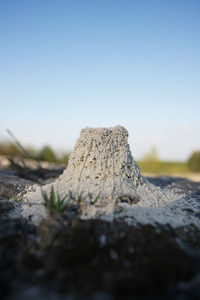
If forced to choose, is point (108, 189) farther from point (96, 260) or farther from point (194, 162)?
point (194, 162)

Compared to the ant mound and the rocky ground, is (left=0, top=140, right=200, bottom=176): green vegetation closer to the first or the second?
the ant mound

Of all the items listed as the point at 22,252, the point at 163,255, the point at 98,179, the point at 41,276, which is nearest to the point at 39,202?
the point at 98,179

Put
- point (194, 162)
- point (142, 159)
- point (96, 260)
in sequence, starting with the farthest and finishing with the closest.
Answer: point (194, 162), point (142, 159), point (96, 260)

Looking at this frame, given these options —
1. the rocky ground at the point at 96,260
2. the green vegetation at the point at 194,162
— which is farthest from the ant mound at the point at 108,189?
the green vegetation at the point at 194,162

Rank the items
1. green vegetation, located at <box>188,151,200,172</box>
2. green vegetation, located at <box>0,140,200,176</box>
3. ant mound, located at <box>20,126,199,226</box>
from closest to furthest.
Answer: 1. ant mound, located at <box>20,126,199,226</box>
2. green vegetation, located at <box>0,140,200,176</box>
3. green vegetation, located at <box>188,151,200,172</box>

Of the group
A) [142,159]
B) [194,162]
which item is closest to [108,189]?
[142,159]

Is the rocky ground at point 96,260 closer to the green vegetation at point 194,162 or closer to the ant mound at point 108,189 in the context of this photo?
the ant mound at point 108,189

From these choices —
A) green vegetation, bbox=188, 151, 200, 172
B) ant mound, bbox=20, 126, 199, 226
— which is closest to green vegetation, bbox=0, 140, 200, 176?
green vegetation, bbox=188, 151, 200, 172
